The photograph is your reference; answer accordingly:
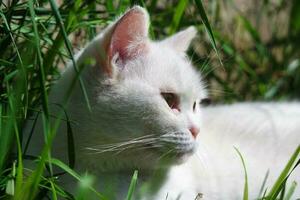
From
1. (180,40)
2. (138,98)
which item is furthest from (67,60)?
(138,98)

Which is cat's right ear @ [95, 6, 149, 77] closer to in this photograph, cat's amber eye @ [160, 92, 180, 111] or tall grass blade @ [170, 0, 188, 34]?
cat's amber eye @ [160, 92, 180, 111]

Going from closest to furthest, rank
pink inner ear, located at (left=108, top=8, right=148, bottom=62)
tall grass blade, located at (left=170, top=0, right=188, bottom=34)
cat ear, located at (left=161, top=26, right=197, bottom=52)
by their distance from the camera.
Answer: pink inner ear, located at (left=108, top=8, right=148, bottom=62), cat ear, located at (left=161, top=26, right=197, bottom=52), tall grass blade, located at (left=170, top=0, right=188, bottom=34)

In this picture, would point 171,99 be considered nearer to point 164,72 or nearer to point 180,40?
point 164,72

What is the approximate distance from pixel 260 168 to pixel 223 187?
20 cm

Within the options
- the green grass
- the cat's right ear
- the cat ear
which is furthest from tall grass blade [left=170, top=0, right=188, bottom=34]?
the cat's right ear

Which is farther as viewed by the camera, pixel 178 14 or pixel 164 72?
Answer: pixel 178 14

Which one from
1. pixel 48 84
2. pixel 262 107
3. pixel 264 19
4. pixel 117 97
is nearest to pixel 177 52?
pixel 117 97

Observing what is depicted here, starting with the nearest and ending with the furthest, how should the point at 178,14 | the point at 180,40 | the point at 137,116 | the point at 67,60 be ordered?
the point at 137,116 < the point at 180,40 < the point at 67,60 < the point at 178,14

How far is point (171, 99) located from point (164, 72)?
0.08 meters

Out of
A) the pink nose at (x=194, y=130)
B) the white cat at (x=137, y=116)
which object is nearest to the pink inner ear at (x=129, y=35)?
the white cat at (x=137, y=116)

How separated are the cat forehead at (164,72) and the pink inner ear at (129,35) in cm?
3

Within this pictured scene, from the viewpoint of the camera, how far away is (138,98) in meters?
1.74

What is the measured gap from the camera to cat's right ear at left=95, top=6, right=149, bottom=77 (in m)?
1.69

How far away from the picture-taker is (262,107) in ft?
8.09
